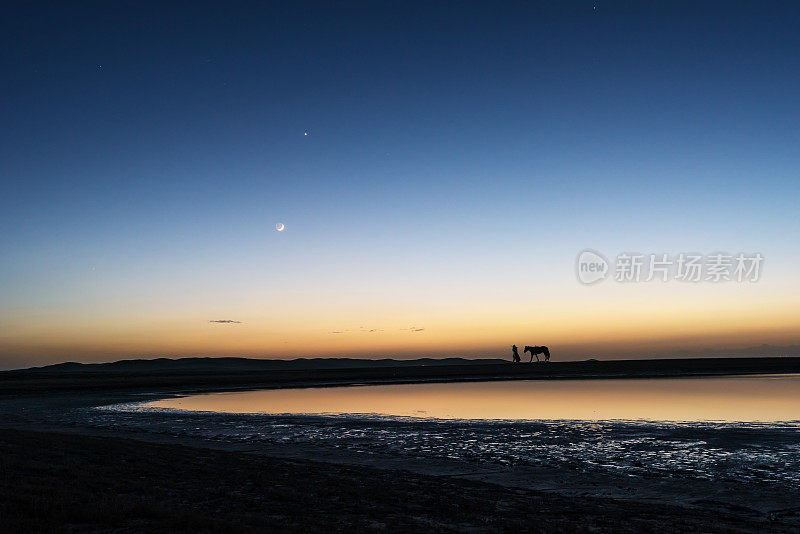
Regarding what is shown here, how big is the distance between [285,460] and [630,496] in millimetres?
9613

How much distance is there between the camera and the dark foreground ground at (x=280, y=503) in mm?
9578

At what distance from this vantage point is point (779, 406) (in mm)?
29469

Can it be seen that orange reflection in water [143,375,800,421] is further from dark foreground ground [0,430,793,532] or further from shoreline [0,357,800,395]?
shoreline [0,357,800,395]

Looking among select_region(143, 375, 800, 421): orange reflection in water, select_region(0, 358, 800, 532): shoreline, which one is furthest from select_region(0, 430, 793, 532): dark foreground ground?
select_region(143, 375, 800, 421): orange reflection in water

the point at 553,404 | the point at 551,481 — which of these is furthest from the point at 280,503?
the point at 553,404

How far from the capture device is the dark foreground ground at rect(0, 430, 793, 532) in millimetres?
9578

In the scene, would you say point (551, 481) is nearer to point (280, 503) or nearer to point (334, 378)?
point (280, 503)

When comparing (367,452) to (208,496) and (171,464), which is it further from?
(208,496)

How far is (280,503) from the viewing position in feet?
37.4

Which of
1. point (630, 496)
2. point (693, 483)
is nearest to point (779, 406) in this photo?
point (693, 483)

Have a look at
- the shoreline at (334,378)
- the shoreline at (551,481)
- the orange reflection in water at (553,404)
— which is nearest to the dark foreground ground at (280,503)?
the shoreline at (551,481)

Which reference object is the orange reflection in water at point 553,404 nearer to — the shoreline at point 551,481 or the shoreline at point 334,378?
the shoreline at point 551,481

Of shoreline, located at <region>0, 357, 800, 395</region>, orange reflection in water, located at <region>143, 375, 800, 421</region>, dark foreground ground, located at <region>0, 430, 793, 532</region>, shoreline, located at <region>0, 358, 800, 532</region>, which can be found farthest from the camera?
shoreline, located at <region>0, 357, 800, 395</region>

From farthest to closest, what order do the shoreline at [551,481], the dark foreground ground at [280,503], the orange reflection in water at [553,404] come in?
the orange reflection in water at [553,404], the shoreline at [551,481], the dark foreground ground at [280,503]
